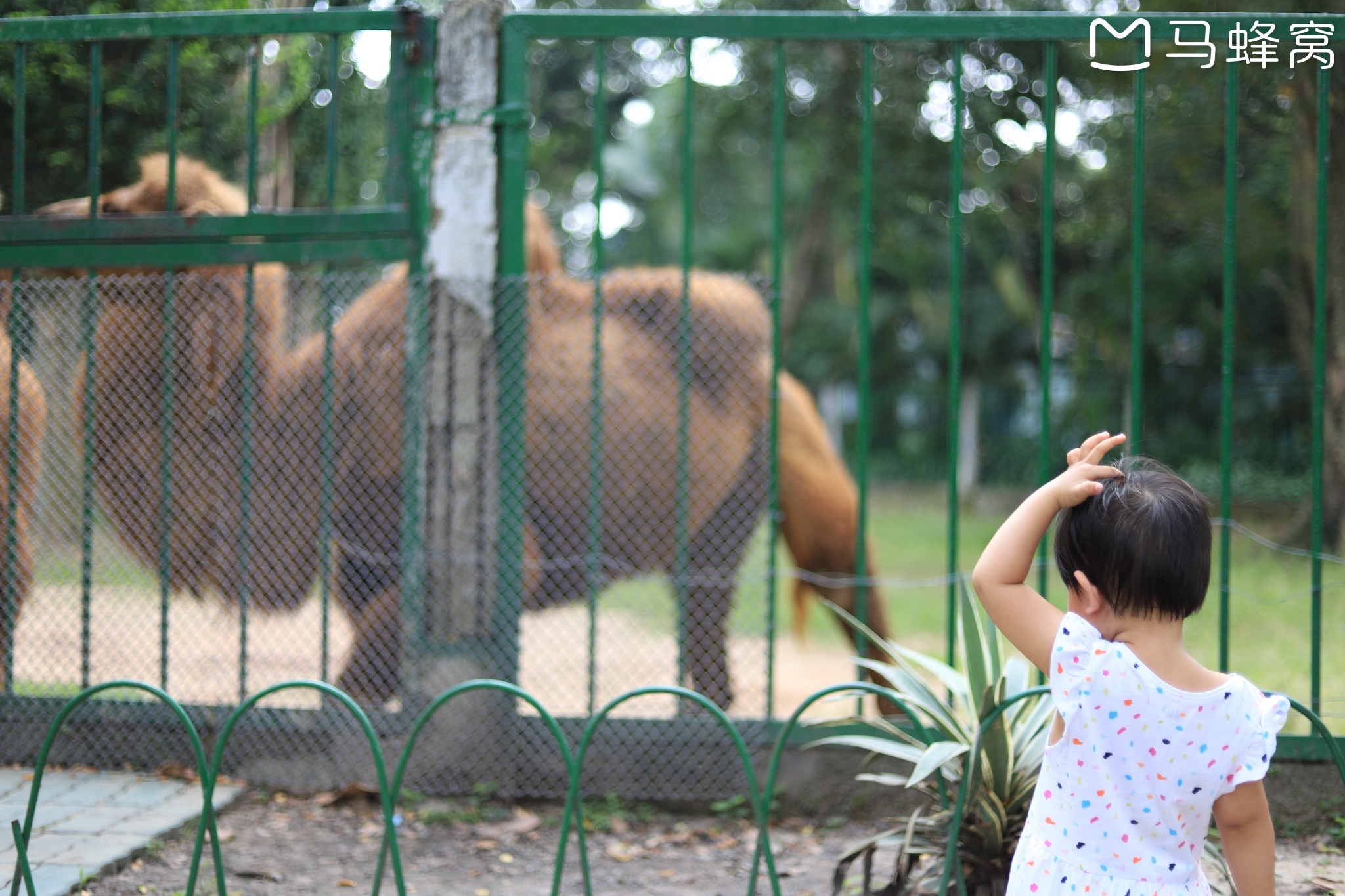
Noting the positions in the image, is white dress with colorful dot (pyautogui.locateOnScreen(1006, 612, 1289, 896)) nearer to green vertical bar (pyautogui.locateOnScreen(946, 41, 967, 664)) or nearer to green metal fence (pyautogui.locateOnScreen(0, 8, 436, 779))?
green vertical bar (pyautogui.locateOnScreen(946, 41, 967, 664))

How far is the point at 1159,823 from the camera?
1.60m

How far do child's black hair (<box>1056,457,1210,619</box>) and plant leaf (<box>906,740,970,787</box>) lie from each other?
92 centimetres

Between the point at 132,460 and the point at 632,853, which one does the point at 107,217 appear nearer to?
the point at 132,460

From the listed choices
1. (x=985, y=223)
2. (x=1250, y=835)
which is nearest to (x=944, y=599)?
(x=1250, y=835)

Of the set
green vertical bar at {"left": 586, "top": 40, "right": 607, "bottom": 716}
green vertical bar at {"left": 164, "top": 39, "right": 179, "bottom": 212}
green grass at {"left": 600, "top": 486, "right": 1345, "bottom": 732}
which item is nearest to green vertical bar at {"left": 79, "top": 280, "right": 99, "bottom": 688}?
green vertical bar at {"left": 164, "top": 39, "right": 179, "bottom": 212}

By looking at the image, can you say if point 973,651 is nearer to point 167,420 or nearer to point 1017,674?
point 1017,674

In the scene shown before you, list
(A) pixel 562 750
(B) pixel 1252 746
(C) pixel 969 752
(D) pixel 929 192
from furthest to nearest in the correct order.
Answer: (D) pixel 929 192 → (C) pixel 969 752 → (A) pixel 562 750 → (B) pixel 1252 746

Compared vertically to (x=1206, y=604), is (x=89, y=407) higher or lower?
higher

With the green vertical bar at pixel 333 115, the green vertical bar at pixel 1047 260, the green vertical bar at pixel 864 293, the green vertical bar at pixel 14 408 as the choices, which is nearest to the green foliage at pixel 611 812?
the green vertical bar at pixel 864 293

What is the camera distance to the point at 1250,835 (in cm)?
160

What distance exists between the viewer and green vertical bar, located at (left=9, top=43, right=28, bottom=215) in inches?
144

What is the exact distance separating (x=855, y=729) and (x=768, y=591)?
1.72ft

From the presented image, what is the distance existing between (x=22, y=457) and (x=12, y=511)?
8.7 inches

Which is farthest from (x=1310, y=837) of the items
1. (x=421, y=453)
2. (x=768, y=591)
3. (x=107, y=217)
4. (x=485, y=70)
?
(x=107, y=217)
